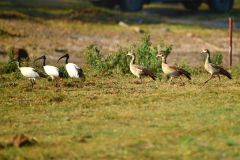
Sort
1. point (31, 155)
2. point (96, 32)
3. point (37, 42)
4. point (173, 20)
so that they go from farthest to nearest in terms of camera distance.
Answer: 1. point (173, 20)
2. point (96, 32)
3. point (37, 42)
4. point (31, 155)

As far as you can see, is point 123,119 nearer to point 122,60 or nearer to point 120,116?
point 120,116

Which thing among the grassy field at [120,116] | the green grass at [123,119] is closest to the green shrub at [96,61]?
the grassy field at [120,116]

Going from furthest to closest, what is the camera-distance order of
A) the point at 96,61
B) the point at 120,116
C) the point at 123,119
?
the point at 96,61 → the point at 120,116 → the point at 123,119

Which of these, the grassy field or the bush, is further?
the bush

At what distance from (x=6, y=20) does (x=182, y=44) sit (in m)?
7.79

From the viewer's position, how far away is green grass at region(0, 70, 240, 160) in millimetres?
12685

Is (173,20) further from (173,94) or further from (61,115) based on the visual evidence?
(61,115)

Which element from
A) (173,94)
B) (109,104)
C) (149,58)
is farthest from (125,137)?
(149,58)

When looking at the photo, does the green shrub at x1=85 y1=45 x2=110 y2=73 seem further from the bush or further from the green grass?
the green grass

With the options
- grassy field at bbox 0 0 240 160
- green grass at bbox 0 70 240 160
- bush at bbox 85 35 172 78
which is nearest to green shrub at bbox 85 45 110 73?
bush at bbox 85 35 172 78

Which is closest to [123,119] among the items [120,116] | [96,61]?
[120,116]

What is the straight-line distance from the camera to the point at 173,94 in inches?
727

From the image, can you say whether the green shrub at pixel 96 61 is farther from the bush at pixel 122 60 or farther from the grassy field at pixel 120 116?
the grassy field at pixel 120 116

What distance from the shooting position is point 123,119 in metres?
15.3
